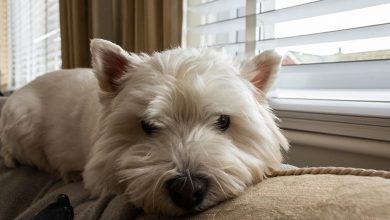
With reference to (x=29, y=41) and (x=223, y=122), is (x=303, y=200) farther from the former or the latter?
(x=29, y=41)

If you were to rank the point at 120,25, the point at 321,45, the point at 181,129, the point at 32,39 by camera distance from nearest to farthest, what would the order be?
the point at 181,129 < the point at 321,45 < the point at 120,25 < the point at 32,39

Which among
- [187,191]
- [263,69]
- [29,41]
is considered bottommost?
[187,191]

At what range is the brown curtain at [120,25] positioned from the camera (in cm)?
190

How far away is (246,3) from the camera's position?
1732 mm

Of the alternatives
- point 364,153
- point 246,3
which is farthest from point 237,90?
point 246,3

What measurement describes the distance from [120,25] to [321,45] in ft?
4.50

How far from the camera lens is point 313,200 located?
2.03 feet

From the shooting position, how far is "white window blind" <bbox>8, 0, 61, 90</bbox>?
3.97m

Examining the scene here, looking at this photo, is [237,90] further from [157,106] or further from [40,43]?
[40,43]

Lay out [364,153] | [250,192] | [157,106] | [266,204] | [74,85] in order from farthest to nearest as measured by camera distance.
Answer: [74,85], [364,153], [157,106], [250,192], [266,204]

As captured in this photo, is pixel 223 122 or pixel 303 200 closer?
pixel 303 200

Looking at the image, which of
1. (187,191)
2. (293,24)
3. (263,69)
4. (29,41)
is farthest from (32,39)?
(187,191)

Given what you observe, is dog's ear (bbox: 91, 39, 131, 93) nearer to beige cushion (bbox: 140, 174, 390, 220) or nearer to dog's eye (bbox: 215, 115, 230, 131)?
dog's eye (bbox: 215, 115, 230, 131)

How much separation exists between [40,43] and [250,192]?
13.2 feet
